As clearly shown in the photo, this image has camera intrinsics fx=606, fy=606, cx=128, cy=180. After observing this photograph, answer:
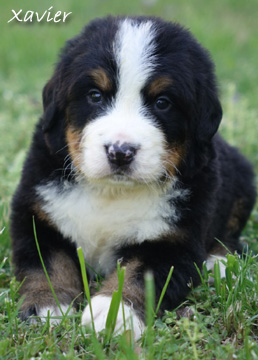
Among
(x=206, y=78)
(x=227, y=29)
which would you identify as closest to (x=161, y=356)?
(x=206, y=78)

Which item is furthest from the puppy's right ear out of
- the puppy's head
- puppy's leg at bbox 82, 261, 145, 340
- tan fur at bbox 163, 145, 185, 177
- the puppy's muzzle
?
puppy's leg at bbox 82, 261, 145, 340

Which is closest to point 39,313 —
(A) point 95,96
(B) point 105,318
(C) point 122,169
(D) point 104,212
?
(B) point 105,318

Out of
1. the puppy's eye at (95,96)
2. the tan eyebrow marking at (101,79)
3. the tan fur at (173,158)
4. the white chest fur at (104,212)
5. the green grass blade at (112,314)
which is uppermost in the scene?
the tan eyebrow marking at (101,79)

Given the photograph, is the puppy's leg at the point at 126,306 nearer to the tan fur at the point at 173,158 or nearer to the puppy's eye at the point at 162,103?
the tan fur at the point at 173,158

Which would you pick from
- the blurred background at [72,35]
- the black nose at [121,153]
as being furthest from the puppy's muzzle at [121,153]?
the blurred background at [72,35]

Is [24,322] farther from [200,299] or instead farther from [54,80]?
[54,80]

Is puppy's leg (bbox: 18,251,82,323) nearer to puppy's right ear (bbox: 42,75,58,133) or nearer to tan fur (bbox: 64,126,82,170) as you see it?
tan fur (bbox: 64,126,82,170)

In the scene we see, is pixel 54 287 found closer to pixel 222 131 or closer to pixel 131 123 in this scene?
pixel 131 123
